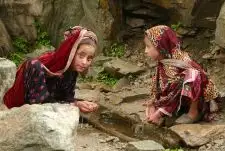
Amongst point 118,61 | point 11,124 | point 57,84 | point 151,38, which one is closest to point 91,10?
point 118,61

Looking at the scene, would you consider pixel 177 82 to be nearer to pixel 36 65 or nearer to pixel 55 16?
pixel 36 65

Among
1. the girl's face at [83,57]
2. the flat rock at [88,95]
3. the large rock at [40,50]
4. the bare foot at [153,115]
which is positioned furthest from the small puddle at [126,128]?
the large rock at [40,50]

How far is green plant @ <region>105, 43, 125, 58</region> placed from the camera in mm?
8250

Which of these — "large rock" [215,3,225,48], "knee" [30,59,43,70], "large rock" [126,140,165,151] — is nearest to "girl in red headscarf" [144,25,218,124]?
"large rock" [126,140,165,151]

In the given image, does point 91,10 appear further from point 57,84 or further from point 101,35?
point 57,84

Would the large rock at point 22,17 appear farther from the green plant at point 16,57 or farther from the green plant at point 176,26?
the green plant at point 176,26

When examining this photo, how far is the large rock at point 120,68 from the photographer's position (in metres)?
7.55

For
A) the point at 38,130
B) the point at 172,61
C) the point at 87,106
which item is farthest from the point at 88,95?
the point at 38,130

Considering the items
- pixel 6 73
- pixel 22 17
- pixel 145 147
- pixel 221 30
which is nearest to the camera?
pixel 6 73

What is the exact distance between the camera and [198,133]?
521 centimetres

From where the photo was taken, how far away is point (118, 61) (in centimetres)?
792

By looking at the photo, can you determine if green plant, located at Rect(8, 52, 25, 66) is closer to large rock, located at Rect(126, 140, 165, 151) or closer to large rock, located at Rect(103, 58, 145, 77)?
large rock, located at Rect(103, 58, 145, 77)

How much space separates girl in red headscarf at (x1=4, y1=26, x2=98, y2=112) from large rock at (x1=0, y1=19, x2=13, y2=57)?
3771 millimetres

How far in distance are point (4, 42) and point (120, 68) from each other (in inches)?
75.1
